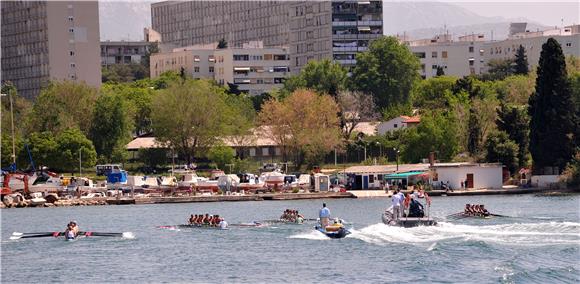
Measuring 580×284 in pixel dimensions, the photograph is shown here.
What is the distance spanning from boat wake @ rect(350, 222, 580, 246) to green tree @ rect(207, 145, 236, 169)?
72.9 m

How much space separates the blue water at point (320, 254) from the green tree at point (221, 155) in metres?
55.7

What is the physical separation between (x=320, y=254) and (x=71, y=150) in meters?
79.1

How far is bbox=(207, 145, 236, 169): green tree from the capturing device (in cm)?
14875

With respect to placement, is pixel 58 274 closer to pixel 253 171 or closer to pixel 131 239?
pixel 131 239

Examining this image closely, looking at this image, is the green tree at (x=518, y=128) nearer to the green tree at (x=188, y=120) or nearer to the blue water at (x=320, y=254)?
the blue water at (x=320, y=254)

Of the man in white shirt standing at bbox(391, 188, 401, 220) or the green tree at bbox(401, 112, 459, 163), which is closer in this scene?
the man in white shirt standing at bbox(391, 188, 401, 220)

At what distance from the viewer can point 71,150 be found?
142 metres

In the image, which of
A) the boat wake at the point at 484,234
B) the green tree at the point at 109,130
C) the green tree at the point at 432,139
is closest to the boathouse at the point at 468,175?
the green tree at the point at 432,139

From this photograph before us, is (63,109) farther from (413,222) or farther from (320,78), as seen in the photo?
(413,222)

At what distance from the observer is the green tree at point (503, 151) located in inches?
4872

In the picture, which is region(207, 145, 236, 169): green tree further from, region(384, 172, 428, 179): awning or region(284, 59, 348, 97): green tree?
region(284, 59, 348, 97): green tree

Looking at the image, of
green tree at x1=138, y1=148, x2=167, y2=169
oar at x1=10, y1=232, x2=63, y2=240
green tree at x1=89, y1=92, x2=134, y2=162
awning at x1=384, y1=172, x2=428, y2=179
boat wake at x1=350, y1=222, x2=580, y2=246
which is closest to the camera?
boat wake at x1=350, y1=222, x2=580, y2=246

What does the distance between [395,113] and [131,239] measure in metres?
93.0

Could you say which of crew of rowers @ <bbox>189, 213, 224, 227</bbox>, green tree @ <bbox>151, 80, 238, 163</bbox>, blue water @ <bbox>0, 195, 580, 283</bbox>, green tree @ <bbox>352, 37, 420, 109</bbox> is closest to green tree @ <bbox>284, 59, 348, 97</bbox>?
green tree @ <bbox>352, 37, 420, 109</bbox>
